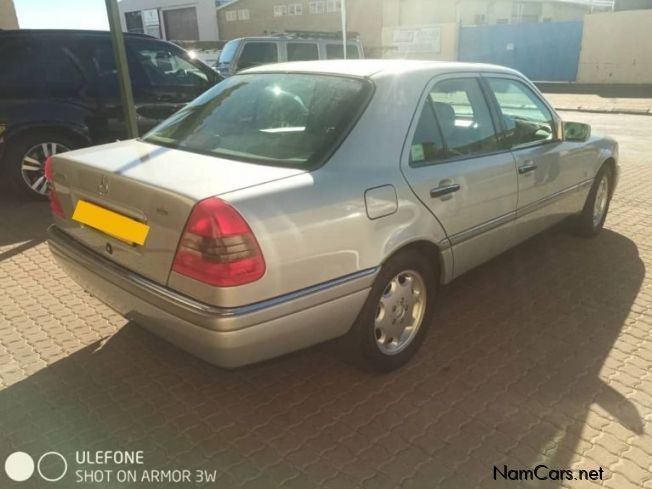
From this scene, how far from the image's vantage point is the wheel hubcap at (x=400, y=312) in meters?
2.75

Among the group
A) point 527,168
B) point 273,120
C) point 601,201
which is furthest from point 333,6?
point 273,120

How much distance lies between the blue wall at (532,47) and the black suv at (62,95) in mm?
20809

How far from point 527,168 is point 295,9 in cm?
3468

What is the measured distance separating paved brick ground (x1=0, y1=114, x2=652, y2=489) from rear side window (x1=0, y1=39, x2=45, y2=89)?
2729 mm

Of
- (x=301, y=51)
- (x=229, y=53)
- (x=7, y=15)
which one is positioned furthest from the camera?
(x=301, y=51)

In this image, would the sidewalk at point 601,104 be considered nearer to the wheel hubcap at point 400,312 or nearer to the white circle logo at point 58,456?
the wheel hubcap at point 400,312

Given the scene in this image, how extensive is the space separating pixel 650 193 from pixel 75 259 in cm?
638

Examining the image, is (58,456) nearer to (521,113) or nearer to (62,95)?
(521,113)

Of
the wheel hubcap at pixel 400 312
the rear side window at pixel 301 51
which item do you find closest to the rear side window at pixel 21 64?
the wheel hubcap at pixel 400 312

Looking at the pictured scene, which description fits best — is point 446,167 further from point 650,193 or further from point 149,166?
point 650,193

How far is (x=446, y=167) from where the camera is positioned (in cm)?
289

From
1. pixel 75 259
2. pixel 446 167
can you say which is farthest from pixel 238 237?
pixel 446 167

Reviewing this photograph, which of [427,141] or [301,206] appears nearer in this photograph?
[301,206]

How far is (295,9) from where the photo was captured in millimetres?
34688
